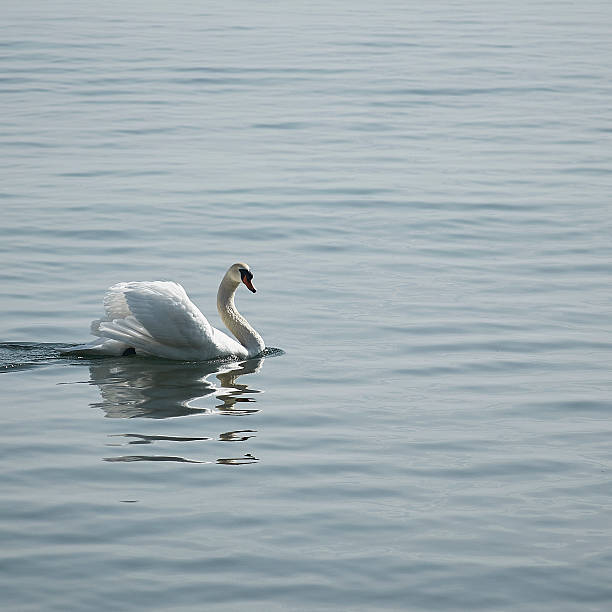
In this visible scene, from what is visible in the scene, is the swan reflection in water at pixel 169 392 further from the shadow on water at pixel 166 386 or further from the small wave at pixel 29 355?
the small wave at pixel 29 355

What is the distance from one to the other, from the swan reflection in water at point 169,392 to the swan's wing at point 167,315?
0.93ft

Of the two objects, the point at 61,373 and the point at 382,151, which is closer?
the point at 61,373

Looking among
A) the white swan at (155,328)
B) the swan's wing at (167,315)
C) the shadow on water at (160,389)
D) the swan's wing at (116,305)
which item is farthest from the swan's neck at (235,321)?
the swan's wing at (116,305)

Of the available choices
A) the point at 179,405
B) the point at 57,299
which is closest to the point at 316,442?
the point at 179,405

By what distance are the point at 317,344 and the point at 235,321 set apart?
88 cm

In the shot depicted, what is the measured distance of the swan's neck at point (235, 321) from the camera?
12891 millimetres

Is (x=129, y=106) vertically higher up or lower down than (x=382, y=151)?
higher up

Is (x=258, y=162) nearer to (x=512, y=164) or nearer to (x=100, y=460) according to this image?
(x=512, y=164)

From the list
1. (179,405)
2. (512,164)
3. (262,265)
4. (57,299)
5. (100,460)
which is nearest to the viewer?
(100,460)

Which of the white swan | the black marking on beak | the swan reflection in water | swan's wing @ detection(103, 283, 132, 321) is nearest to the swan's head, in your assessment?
the black marking on beak

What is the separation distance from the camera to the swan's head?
530 inches

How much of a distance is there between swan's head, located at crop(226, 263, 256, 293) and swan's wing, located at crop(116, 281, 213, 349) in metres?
1.03

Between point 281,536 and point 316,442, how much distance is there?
1.80 metres

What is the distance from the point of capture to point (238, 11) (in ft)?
136
